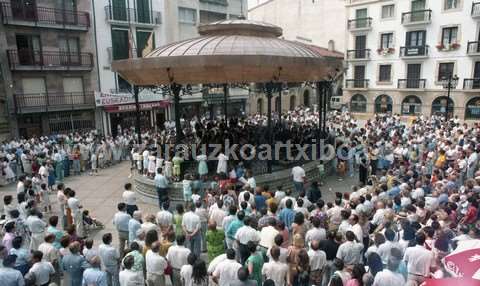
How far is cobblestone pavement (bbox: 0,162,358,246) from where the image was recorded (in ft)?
40.6

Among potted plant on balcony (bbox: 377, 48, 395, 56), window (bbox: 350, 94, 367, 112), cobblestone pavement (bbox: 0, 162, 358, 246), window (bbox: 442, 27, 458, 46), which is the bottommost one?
cobblestone pavement (bbox: 0, 162, 358, 246)

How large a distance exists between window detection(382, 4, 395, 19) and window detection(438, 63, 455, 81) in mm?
7415

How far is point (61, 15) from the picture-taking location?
25375 millimetres

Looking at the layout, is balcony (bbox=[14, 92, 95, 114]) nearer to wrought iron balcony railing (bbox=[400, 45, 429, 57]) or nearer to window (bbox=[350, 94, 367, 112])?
window (bbox=[350, 94, 367, 112])

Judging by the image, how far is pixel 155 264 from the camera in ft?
20.3

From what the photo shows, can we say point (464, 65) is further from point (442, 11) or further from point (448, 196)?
point (448, 196)

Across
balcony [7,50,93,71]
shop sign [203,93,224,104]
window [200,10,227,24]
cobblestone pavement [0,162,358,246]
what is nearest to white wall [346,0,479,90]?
window [200,10,227,24]

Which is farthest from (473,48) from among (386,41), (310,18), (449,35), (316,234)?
(316,234)

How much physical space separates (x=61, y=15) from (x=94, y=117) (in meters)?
7.74

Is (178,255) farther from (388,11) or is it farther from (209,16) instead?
(388,11)

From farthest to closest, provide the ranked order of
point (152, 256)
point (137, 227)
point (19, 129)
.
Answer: point (19, 129) → point (137, 227) → point (152, 256)

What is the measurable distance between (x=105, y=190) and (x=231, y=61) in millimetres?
8012

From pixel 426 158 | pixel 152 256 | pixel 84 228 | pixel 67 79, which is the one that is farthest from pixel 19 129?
pixel 426 158

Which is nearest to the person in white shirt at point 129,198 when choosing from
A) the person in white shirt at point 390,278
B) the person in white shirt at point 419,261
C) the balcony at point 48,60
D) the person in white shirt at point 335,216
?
the person in white shirt at point 335,216
